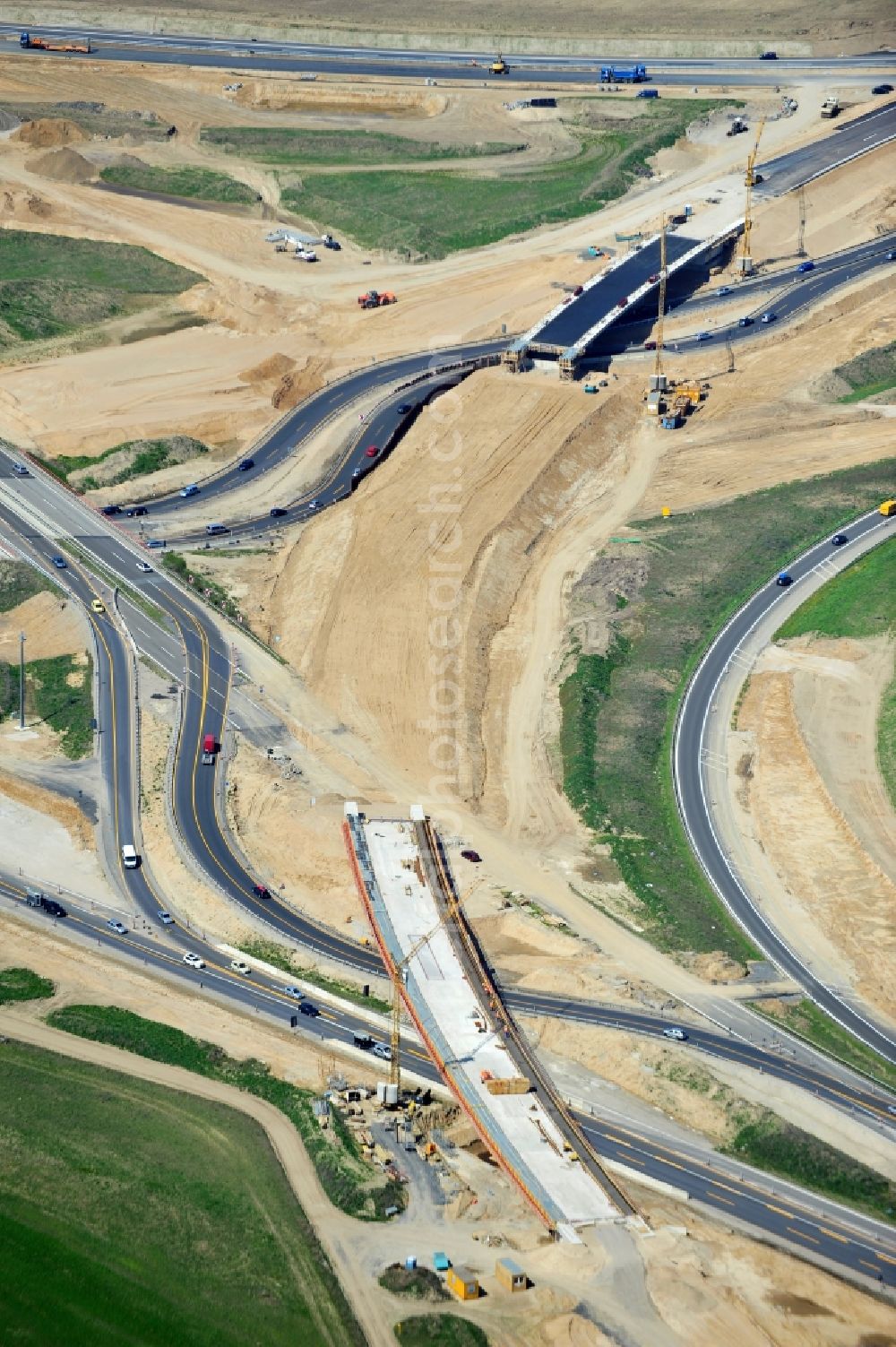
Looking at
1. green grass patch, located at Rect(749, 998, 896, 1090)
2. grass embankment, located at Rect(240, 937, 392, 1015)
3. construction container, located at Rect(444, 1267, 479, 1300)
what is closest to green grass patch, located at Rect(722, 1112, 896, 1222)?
green grass patch, located at Rect(749, 998, 896, 1090)

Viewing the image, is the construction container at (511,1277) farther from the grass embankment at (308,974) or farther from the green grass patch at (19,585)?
the green grass patch at (19,585)

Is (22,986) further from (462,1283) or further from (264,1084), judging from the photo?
(462,1283)

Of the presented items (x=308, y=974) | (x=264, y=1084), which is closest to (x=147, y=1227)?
(x=264, y=1084)

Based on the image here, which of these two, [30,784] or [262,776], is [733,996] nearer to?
[262,776]

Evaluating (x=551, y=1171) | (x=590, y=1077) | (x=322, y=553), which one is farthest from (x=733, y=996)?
(x=322, y=553)

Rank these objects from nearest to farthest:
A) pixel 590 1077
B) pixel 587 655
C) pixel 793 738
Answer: pixel 590 1077 → pixel 793 738 → pixel 587 655

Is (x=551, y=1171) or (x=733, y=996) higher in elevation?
(x=733, y=996)

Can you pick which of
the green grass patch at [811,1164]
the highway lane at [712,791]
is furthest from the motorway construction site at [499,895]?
the highway lane at [712,791]
